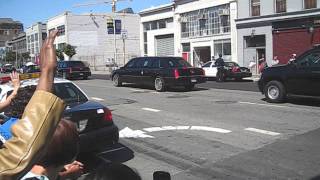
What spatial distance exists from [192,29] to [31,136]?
4155 centimetres

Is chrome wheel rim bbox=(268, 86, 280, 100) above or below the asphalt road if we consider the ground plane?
above

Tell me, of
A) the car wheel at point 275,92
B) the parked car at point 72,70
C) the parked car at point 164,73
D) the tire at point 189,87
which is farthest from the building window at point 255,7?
the car wheel at point 275,92

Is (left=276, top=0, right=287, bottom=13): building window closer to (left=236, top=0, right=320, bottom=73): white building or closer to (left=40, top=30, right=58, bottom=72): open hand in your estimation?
(left=236, top=0, right=320, bottom=73): white building

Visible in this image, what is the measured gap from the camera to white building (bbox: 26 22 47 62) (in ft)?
323

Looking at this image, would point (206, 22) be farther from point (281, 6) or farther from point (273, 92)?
point (273, 92)

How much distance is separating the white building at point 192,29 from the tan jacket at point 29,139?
35670mm

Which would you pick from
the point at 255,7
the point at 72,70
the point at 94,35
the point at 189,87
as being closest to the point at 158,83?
the point at 189,87

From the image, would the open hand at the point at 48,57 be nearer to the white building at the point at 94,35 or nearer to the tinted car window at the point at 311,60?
the tinted car window at the point at 311,60

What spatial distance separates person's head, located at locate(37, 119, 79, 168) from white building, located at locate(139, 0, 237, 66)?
3539cm

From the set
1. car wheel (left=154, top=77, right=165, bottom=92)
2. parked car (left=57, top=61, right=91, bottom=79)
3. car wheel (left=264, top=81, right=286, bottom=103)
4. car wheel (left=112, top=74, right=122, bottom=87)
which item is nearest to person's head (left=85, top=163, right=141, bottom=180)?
car wheel (left=264, top=81, right=286, bottom=103)

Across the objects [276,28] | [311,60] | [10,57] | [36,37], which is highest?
[36,37]

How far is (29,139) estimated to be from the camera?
1707 mm

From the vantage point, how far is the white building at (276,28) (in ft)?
101

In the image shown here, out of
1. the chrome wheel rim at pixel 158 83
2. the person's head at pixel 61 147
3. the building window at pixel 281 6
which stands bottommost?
the chrome wheel rim at pixel 158 83
